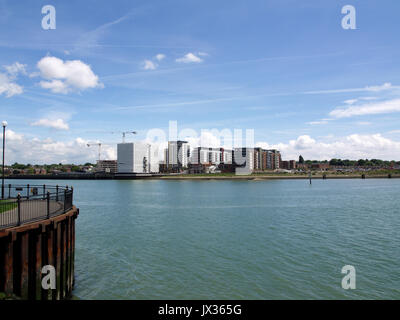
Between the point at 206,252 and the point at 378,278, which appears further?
the point at 206,252

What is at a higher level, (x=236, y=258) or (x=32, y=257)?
(x=32, y=257)

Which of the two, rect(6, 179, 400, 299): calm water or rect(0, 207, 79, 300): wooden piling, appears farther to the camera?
rect(6, 179, 400, 299): calm water

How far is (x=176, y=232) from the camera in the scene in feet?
110

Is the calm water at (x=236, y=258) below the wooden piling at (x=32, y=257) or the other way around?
below

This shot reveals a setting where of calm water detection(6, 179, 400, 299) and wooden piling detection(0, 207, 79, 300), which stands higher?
wooden piling detection(0, 207, 79, 300)

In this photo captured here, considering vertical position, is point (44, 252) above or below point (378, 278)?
above

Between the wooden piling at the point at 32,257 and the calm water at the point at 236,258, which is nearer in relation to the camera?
the wooden piling at the point at 32,257

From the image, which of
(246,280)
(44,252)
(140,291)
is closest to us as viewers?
(44,252)

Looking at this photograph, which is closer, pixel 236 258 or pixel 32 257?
pixel 32 257

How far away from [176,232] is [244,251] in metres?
10.4

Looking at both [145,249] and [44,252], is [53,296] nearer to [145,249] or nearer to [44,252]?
[44,252]

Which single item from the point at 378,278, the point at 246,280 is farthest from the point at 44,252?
the point at 378,278
